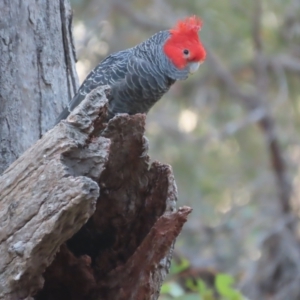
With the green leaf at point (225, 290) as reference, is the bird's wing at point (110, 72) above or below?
above

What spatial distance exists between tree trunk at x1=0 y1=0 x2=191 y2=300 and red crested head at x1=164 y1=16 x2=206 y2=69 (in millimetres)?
887

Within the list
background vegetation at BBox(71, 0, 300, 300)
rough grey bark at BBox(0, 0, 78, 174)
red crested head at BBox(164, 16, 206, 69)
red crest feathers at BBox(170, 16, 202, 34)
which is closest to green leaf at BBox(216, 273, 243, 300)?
rough grey bark at BBox(0, 0, 78, 174)

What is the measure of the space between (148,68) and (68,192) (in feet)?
5.39

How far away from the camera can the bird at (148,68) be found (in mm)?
2771

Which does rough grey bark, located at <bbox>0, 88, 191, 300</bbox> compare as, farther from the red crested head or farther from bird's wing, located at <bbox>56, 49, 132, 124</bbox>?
the red crested head

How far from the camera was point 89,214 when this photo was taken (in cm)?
137

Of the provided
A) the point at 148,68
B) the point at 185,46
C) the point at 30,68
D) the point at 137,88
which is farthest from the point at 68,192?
the point at 185,46

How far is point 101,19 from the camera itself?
18.5 ft

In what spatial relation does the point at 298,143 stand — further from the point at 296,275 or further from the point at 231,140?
the point at 296,275

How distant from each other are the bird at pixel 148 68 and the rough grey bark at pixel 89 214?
3.53ft

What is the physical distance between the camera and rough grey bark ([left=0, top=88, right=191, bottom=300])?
138 cm

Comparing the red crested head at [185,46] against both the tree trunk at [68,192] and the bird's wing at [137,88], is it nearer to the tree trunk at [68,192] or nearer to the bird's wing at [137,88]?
the bird's wing at [137,88]

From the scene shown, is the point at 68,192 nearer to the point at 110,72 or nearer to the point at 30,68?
the point at 30,68

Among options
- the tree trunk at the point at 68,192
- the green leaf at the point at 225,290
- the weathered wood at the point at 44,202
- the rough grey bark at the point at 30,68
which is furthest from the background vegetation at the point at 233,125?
the weathered wood at the point at 44,202
